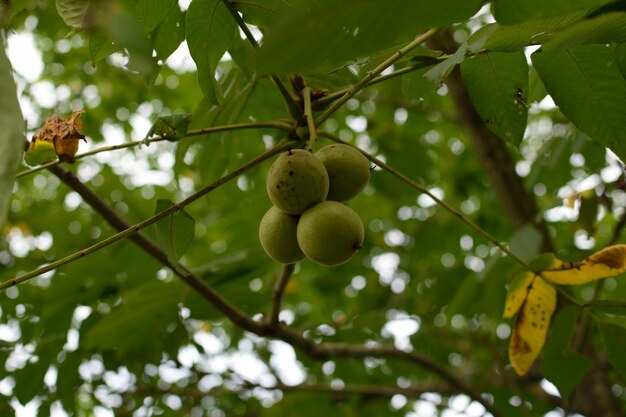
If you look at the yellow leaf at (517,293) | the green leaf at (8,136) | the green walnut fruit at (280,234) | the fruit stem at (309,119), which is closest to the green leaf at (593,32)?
the fruit stem at (309,119)

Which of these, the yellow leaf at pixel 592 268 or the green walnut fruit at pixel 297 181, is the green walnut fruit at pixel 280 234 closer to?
the green walnut fruit at pixel 297 181

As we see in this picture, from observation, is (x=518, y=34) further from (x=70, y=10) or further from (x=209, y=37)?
(x=70, y=10)

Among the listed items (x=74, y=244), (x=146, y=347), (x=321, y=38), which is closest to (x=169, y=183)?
(x=74, y=244)

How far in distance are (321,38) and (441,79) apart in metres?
0.64

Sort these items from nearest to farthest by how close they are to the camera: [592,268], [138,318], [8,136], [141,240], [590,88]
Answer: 1. [8,136]
2. [590,88]
3. [592,268]
4. [141,240]
5. [138,318]

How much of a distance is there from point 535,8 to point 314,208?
0.75 m

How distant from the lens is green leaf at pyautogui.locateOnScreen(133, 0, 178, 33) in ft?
6.64

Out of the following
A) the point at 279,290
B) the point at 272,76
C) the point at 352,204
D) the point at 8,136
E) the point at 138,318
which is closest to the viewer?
the point at 8,136

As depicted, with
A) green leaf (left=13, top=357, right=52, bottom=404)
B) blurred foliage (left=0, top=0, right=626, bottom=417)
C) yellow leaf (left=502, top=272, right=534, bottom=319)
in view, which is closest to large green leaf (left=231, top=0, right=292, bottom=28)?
blurred foliage (left=0, top=0, right=626, bottom=417)

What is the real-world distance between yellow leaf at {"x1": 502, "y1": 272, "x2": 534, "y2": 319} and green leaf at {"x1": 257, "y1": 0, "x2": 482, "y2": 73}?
1.26 m

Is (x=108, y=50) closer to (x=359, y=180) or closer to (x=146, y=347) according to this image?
(x=359, y=180)

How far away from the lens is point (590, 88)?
192cm

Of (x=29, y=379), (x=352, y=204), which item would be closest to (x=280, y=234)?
(x=29, y=379)

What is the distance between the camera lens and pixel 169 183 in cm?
600
